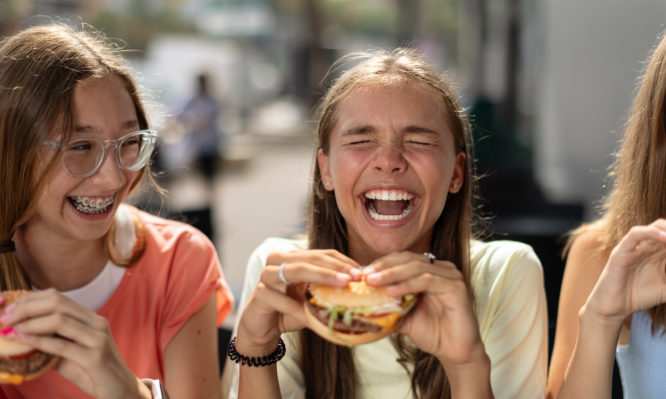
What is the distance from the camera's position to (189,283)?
230cm

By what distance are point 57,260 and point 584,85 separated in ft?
19.3

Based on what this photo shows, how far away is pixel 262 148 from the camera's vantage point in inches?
859

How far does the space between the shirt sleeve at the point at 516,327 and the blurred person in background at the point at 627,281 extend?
88 mm

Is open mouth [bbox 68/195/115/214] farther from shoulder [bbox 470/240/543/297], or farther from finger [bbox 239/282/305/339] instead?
shoulder [bbox 470/240/543/297]

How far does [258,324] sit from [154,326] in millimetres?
631

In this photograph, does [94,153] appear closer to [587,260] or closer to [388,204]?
[388,204]

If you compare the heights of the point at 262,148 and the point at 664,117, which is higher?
the point at 664,117

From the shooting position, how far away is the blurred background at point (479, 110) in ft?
15.8

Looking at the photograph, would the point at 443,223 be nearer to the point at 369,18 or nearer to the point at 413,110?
the point at 413,110

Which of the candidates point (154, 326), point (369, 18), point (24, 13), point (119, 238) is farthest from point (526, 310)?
point (369, 18)

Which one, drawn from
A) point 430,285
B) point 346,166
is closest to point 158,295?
point 346,166

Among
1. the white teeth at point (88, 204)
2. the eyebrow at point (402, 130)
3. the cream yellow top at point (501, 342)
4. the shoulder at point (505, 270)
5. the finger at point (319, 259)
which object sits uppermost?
the eyebrow at point (402, 130)

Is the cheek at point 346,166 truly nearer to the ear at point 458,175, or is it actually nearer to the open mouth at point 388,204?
the open mouth at point 388,204

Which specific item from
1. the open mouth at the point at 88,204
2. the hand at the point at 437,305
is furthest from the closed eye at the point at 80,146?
the hand at the point at 437,305
